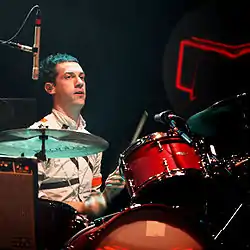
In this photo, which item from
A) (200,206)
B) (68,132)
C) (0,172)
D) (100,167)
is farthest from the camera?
(100,167)

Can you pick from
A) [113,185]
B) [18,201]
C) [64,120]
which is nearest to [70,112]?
[64,120]

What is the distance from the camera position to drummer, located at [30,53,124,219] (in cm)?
296

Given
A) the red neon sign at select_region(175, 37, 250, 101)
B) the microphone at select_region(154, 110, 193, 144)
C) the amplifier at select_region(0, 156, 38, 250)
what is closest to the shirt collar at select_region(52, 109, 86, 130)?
the microphone at select_region(154, 110, 193, 144)

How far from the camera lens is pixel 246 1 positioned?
3795 mm

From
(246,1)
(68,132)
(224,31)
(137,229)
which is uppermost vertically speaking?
(246,1)

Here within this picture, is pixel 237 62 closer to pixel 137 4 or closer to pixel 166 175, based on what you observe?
pixel 137 4

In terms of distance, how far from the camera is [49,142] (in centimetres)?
252

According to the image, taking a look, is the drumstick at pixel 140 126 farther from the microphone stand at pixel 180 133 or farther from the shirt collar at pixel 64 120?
the microphone stand at pixel 180 133

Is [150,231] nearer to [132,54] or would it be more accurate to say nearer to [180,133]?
[180,133]

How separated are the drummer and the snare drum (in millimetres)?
298

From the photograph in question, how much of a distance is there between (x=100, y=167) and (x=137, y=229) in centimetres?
142

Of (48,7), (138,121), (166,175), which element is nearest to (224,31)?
(138,121)

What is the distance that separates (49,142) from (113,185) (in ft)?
2.04

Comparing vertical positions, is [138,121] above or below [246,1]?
below
